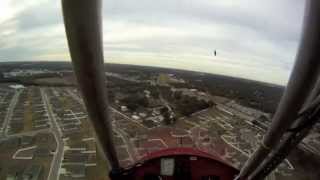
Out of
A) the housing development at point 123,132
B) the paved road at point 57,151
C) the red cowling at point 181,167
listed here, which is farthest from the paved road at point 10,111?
the red cowling at point 181,167

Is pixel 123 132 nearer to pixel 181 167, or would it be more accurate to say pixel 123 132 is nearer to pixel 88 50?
pixel 181 167

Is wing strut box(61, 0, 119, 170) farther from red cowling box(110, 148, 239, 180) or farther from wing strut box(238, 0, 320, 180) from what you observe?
red cowling box(110, 148, 239, 180)

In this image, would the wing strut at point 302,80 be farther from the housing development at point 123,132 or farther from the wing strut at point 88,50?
the housing development at point 123,132

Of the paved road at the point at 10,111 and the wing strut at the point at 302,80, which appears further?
the paved road at the point at 10,111

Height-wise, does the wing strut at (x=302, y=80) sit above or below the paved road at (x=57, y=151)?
above

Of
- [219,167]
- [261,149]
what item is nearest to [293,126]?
[261,149]

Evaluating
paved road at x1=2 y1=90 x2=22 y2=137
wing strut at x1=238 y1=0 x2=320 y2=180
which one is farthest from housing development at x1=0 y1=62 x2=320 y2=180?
wing strut at x1=238 y1=0 x2=320 y2=180

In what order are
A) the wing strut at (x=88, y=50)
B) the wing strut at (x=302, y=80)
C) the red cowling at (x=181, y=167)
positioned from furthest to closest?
1. the red cowling at (x=181, y=167)
2. the wing strut at (x=302, y=80)
3. the wing strut at (x=88, y=50)

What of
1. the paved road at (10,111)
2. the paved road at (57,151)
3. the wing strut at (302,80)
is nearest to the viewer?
the wing strut at (302,80)

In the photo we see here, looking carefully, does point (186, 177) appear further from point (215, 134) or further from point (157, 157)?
point (215, 134)

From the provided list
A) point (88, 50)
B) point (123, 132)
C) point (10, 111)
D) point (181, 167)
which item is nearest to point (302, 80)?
point (88, 50)
